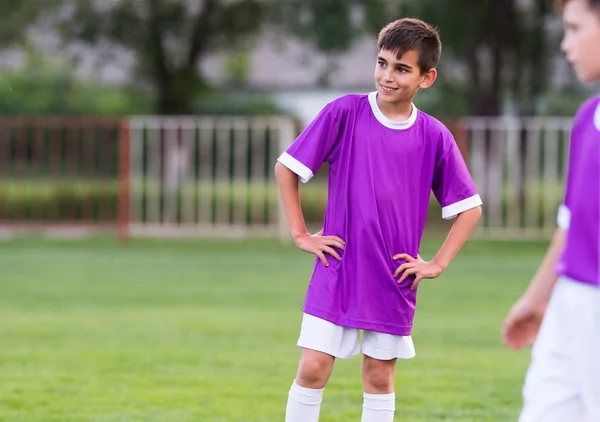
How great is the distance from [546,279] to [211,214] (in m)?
→ 14.5

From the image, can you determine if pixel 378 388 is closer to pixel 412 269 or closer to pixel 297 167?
pixel 412 269

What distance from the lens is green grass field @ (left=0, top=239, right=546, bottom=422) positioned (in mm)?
6422

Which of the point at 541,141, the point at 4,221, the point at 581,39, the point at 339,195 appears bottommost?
the point at 4,221

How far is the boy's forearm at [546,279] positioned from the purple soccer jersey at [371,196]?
126 cm

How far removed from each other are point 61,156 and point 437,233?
5234mm

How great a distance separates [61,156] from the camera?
1862 cm

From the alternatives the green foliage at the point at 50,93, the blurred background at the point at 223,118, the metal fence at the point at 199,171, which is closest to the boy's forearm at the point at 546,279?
the metal fence at the point at 199,171

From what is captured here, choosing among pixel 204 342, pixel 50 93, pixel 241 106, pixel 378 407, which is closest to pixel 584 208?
pixel 378 407

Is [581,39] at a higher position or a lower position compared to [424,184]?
higher

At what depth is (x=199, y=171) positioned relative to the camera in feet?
57.9

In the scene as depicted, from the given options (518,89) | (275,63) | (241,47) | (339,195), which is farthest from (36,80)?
(339,195)

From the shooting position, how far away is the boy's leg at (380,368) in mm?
4566

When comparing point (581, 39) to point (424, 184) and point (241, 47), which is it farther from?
point (241, 47)

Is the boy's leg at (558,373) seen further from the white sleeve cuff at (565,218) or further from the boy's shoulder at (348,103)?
the boy's shoulder at (348,103)
